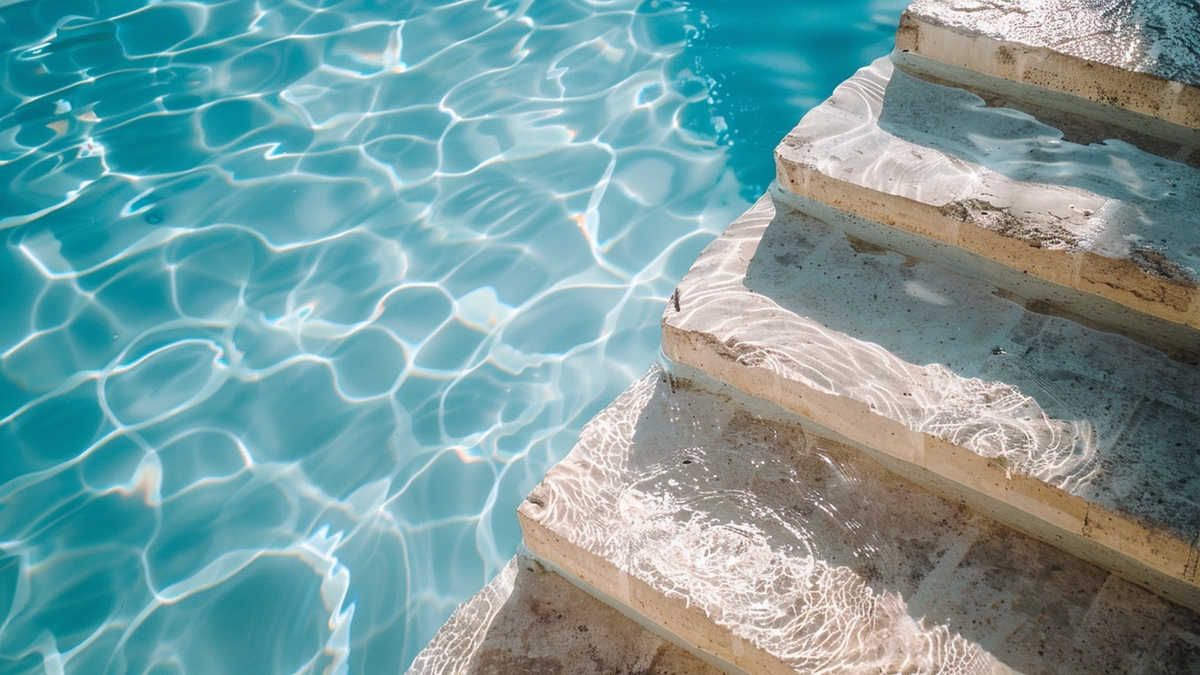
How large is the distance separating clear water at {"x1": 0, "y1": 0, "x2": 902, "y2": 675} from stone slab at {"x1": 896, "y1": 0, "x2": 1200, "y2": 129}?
4.54ft

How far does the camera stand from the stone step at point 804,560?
69.2 inches

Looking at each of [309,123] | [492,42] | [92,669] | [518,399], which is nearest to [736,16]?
[492,42]

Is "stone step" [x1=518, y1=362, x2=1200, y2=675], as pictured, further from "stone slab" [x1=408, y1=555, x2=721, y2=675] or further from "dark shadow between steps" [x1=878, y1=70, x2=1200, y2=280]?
"dark shadow between steps" [x1=878, y1=70, x2=1200, y2=280]

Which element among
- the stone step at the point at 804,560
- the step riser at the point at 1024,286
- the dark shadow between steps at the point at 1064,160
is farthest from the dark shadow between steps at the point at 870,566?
the dark shadow between steps at the point at 1064,160

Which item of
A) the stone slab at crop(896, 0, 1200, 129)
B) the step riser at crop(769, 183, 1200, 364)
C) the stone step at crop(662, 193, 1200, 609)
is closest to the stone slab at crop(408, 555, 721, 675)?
the stone step at crop(662, 193, 1200, 609)

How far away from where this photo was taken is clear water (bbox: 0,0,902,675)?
2.90 meters

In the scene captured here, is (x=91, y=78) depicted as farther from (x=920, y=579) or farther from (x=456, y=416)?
(x=920, y=579)

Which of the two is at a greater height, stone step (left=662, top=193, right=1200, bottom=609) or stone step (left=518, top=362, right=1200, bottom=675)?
stone step (left=662, top=193, right=1200, bottom=609)

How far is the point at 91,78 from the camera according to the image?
4.88 metres

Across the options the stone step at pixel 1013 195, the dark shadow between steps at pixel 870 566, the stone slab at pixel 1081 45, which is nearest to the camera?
the dark shadow between steps at pixel 870 566

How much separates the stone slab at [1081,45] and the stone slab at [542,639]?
1794mm

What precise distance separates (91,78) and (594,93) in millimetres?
2730

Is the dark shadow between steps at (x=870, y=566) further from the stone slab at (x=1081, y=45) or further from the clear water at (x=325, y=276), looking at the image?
the stone slab at (x=1081, y=45)

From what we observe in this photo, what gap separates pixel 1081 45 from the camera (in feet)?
7.93
